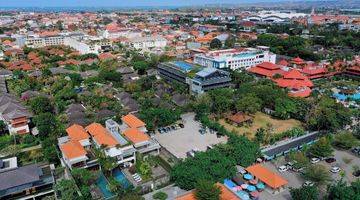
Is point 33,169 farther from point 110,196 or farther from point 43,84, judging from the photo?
point 43,84

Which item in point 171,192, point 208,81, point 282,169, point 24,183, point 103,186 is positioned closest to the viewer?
point 24,183

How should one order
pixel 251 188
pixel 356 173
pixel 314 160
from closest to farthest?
pixel 251 188 < pixel 356 173 < pixel 314 160

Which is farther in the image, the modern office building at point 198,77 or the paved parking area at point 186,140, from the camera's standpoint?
the modern office building at point 198,77

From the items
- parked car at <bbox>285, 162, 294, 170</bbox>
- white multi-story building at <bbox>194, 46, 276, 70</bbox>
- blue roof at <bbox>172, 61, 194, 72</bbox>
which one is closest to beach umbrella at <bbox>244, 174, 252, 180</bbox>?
parked car at <bbox>285, 162, 294, 170</bbox>

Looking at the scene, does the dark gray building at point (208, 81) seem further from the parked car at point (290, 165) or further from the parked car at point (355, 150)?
the parked car at point (355, 150)

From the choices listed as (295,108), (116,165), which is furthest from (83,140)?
(295,108)

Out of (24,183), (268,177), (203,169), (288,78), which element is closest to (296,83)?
(288,78)

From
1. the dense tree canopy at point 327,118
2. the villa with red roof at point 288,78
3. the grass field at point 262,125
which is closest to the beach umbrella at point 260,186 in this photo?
the grass field at point 262,125

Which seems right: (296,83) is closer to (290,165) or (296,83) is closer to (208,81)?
(208,81)
